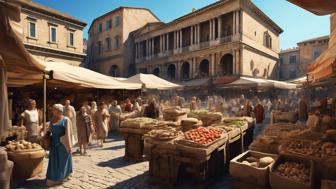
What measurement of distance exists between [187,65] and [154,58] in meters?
5.66

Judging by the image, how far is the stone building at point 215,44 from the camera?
2575 cm

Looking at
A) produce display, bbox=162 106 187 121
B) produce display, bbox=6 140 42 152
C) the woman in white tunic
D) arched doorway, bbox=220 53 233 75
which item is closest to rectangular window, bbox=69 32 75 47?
arched doorway, bbox=220 53 233 75

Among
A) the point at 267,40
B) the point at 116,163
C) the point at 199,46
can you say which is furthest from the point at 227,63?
the point at 116,163

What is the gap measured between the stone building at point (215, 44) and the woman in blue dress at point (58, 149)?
2308 centimetres

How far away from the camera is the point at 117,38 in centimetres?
3822

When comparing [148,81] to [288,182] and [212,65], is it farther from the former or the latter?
[212,65]

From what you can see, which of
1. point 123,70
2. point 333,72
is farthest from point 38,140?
point 123,70

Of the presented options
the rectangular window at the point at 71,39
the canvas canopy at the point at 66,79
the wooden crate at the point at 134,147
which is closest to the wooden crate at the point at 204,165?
the wooden crate at the point at 134,147

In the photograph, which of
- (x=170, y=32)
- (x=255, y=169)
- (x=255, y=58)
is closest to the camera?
(x=255, y=169)

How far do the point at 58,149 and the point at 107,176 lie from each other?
4.35ft

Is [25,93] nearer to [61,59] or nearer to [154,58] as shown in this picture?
[61,59]

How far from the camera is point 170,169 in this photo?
467cm

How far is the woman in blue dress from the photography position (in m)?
4.64

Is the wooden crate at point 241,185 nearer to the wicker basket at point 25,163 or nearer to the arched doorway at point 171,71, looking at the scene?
the wicker basket at point 25,163
